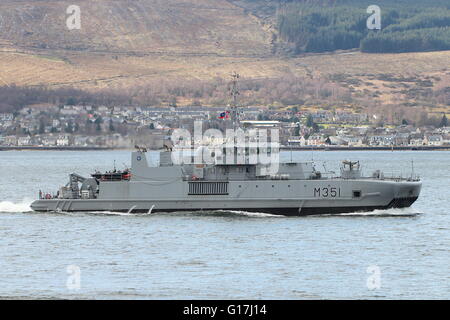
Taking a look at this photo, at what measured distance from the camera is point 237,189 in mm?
43750

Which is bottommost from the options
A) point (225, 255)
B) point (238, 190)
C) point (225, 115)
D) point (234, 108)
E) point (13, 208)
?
point (225, 255)

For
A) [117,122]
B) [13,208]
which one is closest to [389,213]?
[13,208]

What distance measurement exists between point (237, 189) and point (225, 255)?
31.3 ft

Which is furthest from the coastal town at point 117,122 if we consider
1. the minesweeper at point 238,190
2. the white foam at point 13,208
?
the minesweeper at point 238,190

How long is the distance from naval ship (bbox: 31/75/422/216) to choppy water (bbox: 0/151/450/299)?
0.55 metres

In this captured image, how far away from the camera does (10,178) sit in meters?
88.4

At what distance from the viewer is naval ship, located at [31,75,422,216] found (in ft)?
143

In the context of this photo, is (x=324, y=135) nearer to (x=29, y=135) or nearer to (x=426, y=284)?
(x=29, y=135)

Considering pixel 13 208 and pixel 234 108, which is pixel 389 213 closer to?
pixel 234 108

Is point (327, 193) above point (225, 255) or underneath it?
above

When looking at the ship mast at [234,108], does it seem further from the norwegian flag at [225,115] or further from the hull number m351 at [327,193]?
the hull number m351 at [327,193]

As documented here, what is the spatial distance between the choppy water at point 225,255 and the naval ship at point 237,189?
55 centimetres

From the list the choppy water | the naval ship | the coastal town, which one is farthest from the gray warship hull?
the coastal town
